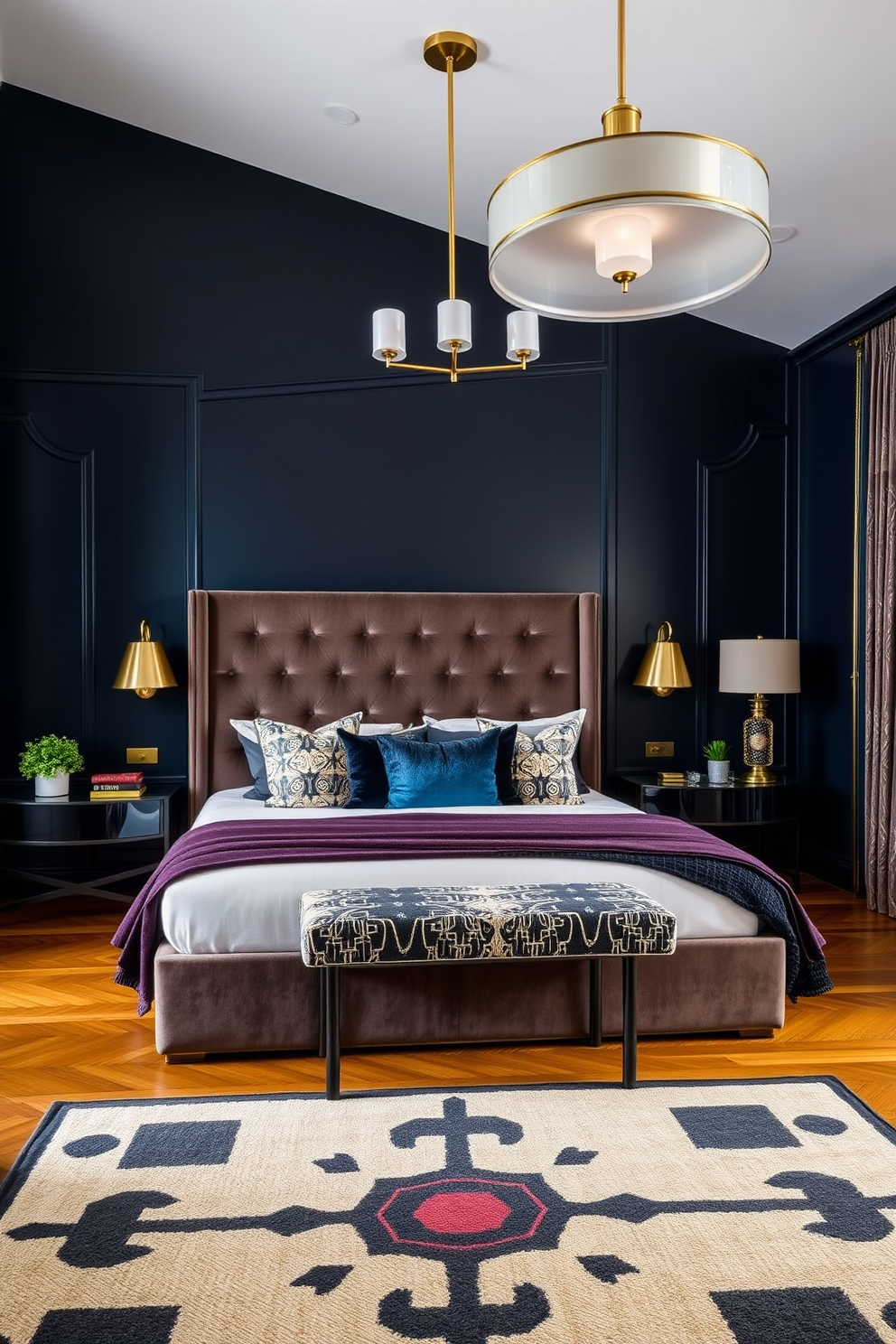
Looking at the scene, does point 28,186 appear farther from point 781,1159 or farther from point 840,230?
point 781,1159

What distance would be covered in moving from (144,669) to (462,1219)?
297 cm

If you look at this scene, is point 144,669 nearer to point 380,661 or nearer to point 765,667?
point 380,661

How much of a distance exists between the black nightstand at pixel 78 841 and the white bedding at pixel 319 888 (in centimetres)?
149

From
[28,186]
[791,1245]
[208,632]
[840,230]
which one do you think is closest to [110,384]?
[28,186]

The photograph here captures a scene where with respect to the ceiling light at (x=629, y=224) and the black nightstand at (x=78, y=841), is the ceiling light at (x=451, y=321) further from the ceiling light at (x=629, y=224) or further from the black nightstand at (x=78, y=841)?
the black nightstand at (x=78, y=841)

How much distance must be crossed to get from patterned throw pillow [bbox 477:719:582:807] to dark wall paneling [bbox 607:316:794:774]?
780mm

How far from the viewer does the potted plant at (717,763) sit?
15.1ft

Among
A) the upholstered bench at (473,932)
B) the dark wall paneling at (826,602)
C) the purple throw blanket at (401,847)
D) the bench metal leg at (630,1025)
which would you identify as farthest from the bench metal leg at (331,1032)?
the dark wall paneling at (826,602)

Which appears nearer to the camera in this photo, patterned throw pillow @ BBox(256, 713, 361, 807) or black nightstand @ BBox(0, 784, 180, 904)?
patterned throw pillow @ BBox(256, 713, 361, 807)

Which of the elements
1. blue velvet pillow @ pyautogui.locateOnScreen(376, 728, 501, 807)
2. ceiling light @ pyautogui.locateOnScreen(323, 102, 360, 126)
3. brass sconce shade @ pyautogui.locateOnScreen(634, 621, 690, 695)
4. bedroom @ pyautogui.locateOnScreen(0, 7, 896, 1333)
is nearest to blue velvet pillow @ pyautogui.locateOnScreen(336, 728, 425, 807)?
blue velvet pillow @ pyautogui.locateOnScreen(376, 728, 501, 807)

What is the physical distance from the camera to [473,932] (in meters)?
2.44

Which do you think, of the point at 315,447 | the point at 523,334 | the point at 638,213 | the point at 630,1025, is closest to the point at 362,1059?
the point at 630,1025

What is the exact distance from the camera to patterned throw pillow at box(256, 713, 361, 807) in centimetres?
389

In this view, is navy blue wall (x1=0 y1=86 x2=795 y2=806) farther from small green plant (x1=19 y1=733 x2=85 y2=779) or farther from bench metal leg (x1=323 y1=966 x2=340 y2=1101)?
bench metal leg (x1=323 y1=966 x2=340 y2=1101)
